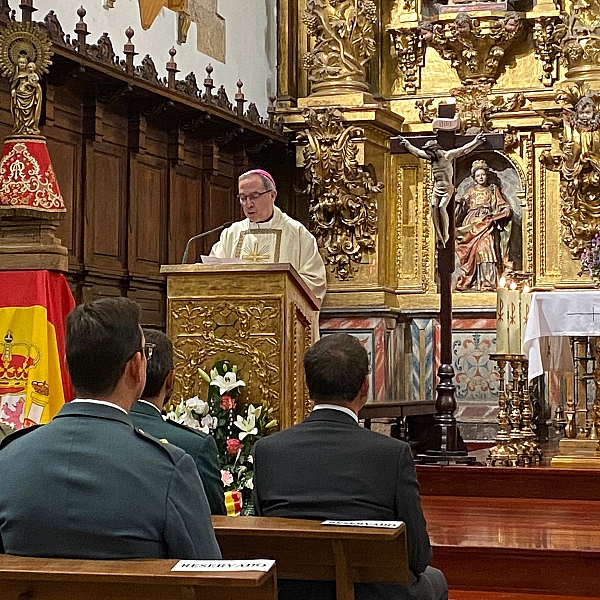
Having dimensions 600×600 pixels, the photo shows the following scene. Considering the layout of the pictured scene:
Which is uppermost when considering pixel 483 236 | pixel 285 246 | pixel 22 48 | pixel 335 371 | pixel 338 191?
pixel 22 48

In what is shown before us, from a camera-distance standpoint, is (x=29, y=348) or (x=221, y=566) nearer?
(x=221, y=566)

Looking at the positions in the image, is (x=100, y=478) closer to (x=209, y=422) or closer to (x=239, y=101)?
(x=209, y=422)

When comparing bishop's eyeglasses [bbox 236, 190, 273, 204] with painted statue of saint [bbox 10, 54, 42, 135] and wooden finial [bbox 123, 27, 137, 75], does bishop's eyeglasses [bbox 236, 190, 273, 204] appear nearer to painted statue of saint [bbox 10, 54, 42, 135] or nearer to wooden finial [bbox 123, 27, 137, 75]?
painted statue of saint [bbox 10, 54, 42, 135]

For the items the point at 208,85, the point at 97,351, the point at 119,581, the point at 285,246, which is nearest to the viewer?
the point at 119,581

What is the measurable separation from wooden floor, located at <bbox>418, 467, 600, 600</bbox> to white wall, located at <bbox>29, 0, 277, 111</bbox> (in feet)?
13.4

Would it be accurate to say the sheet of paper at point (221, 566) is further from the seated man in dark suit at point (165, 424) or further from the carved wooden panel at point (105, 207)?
the carved wooden panel at point (105, 207)

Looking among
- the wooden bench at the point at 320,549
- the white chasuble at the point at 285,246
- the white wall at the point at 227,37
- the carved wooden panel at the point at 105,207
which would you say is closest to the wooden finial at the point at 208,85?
the white wall at the point at 227,37

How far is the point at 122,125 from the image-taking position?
30.8 ft

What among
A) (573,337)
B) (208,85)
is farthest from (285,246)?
(208,85)

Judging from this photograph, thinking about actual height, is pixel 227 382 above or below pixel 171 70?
below

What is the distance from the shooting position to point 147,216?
9664 millimetres

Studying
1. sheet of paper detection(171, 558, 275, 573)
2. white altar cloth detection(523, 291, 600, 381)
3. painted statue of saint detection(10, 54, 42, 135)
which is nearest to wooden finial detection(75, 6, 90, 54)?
painted statue of saint detection(10, 54, 42, 135)

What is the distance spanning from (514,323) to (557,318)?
1.08ft

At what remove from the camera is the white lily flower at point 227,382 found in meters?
5.48
